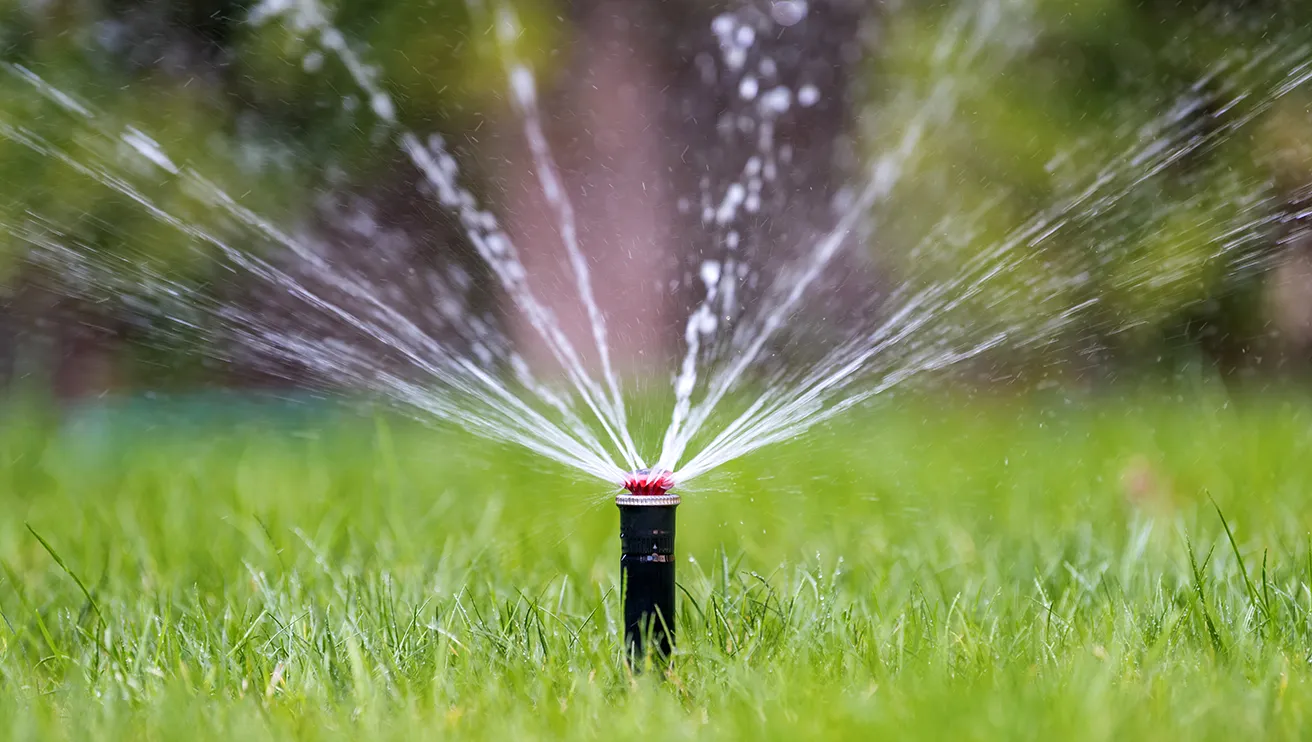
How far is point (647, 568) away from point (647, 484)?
0.13 metres

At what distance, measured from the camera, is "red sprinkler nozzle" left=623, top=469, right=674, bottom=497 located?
1.67 meters

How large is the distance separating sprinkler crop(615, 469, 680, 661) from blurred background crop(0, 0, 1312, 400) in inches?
174

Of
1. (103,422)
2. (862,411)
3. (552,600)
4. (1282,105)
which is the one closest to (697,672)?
(552,600)

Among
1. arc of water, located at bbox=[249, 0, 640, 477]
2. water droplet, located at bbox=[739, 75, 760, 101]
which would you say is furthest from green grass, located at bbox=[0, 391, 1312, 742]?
water droplet, located at bbox=[739, 75, 760, 101]

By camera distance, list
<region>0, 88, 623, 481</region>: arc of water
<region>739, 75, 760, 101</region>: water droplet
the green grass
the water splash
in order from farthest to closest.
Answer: <region>739, 75, 760, 101</region>: water droplet → the water splash → <region>0, 88, 623, 481</region>: arc of water → the green grass

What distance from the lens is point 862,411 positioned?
567 cm

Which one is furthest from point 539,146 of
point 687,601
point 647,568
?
point 647,568

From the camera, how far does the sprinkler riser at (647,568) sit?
1.67 metres

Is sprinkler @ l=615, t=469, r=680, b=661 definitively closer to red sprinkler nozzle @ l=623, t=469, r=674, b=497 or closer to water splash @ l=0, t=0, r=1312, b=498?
red sprinkler nozzle @ l=623, t=469, r=674, b=497

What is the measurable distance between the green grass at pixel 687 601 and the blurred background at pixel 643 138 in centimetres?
242

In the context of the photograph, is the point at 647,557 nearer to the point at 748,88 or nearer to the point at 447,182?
the point at 748,88

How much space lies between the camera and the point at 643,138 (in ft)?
21.2

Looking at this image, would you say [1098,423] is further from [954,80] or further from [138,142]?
[138,142]

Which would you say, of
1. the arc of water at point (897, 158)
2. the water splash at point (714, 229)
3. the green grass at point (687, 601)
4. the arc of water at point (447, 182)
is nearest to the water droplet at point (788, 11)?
the water splash at point (714, 229)
